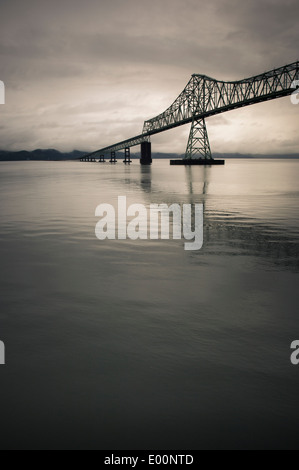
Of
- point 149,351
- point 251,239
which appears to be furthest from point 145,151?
point 149,351

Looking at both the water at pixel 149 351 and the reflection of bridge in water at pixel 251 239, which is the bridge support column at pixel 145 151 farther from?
the water at pixel 149 351

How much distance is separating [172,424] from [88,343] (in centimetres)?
148

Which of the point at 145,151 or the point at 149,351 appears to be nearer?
the point at 149,351

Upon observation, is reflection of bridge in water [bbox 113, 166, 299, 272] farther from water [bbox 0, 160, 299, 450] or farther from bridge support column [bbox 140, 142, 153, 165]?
bridge support column [bbox 140, 142, 153, 165]

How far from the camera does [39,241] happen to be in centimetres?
990

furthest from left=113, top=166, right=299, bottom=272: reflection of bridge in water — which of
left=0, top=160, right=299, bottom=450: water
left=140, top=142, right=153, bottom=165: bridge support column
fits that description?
left=140, top=142, right=153, bottom=165: bridge support column

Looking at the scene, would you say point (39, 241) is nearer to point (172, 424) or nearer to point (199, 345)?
point (199, 345)

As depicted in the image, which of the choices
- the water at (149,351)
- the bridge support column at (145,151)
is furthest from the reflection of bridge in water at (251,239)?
the bridge support column at (145,151)

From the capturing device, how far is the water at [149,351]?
110 inches

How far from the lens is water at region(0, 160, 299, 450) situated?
9.20 feet

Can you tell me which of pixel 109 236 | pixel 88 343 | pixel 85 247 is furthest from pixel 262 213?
pixel 88 343

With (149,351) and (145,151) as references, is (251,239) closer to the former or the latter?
(149,351)

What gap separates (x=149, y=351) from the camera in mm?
3855

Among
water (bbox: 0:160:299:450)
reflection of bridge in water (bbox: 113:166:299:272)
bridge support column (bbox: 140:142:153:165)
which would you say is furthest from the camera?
bridge support column (bbox: 140:142:153:165)
